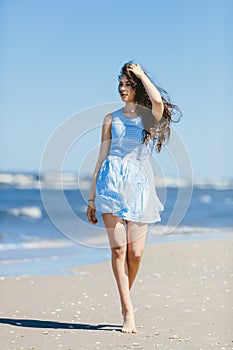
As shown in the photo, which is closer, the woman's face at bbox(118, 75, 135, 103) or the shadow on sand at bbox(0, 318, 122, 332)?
the woman's face at bbox(118, 75, 135, 103)

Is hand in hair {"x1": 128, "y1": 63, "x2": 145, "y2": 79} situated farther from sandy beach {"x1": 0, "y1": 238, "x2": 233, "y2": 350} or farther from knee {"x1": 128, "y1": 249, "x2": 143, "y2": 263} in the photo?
sandy beach {"x1": 0, "y1": 238, "x2": 233, "y2": 350}

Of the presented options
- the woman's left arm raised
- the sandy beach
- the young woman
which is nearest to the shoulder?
the young woman

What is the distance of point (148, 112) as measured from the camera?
4230 millimetres

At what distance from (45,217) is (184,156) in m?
10.2

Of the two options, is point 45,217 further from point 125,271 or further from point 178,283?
point 125,271

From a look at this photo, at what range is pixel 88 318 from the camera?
4711 mm

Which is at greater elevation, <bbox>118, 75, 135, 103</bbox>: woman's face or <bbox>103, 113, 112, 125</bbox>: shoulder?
<bbox>118, 75, 135, 103</bbox>: woman's face

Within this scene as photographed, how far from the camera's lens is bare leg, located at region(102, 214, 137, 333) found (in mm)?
4133

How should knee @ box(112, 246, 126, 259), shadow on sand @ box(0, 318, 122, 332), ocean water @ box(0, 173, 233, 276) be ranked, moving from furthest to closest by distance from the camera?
1. ocean water @ box(0, 173, 233, 276)
2. shadow on sand @ box(0, 318, 122, 332)
3. knee @ box(112, 246, 126, 259)

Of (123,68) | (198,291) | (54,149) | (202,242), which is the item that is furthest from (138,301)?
(202,242)

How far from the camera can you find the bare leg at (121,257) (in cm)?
413

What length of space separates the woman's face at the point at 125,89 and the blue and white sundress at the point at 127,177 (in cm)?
9

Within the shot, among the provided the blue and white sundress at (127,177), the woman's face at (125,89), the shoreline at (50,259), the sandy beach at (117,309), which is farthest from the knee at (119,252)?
the shoreline at (50,259)

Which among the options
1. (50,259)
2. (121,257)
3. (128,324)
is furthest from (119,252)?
(50,259)
